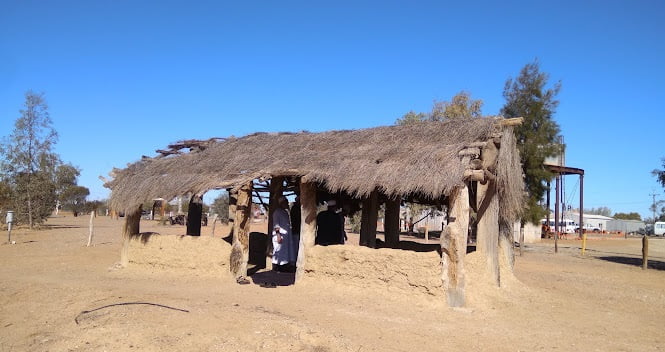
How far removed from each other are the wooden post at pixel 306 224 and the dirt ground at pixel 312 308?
0.82 ft

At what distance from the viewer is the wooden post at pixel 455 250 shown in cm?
775

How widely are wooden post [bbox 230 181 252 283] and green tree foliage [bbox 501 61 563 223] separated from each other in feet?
47.2

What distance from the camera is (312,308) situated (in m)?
7.64

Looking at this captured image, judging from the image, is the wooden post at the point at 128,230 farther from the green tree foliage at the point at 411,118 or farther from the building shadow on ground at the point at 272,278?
the green tree foliage at the point at 411,118

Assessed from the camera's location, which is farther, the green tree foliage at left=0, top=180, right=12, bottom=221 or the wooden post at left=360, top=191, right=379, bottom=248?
the green tree foliage at left=0, top=180, right=12, bottom=221

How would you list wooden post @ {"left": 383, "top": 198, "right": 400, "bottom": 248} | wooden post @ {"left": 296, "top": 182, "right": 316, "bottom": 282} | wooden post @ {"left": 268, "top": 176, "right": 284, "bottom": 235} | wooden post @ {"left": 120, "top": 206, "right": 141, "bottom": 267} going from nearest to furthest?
wooden post @ {"left": 296, "top": 182, "right": 316, "bottom": 282} → wooden post @ {"left": 268, "top": 176, "right": 284, "bottom": 235} → wooden post @ {"left": 120, "top": 206, "right": 141, "bottom": 267} → wooden post @ {"left": 383, "top": 198, "right": 400, "bottom": 248}

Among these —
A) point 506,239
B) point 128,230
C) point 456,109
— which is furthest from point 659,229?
point 128,230

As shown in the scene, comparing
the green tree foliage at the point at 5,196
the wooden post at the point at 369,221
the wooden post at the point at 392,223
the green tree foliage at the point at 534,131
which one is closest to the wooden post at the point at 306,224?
the wooden post at the point at 369,221

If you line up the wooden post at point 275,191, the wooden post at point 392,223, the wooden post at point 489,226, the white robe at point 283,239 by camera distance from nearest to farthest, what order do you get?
the wooden post at point 489,226 < the white robe at point 283,239 < the wooden post at point 275,191 < the wooden post at point 392,223

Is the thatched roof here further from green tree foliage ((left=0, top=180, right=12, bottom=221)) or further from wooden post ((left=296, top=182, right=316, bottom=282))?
green tree foliage ((left=0, top=180, right=12, bottom=221))

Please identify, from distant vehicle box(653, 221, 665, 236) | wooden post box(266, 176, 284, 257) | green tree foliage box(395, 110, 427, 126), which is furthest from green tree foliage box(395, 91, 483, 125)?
distant vehicle box(653, 221, 665, 236)

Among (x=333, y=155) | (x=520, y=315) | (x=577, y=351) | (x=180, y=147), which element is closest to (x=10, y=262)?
(x=180, y=147)

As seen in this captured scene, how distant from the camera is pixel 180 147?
43.7ft

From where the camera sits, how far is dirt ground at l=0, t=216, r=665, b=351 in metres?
5.95
